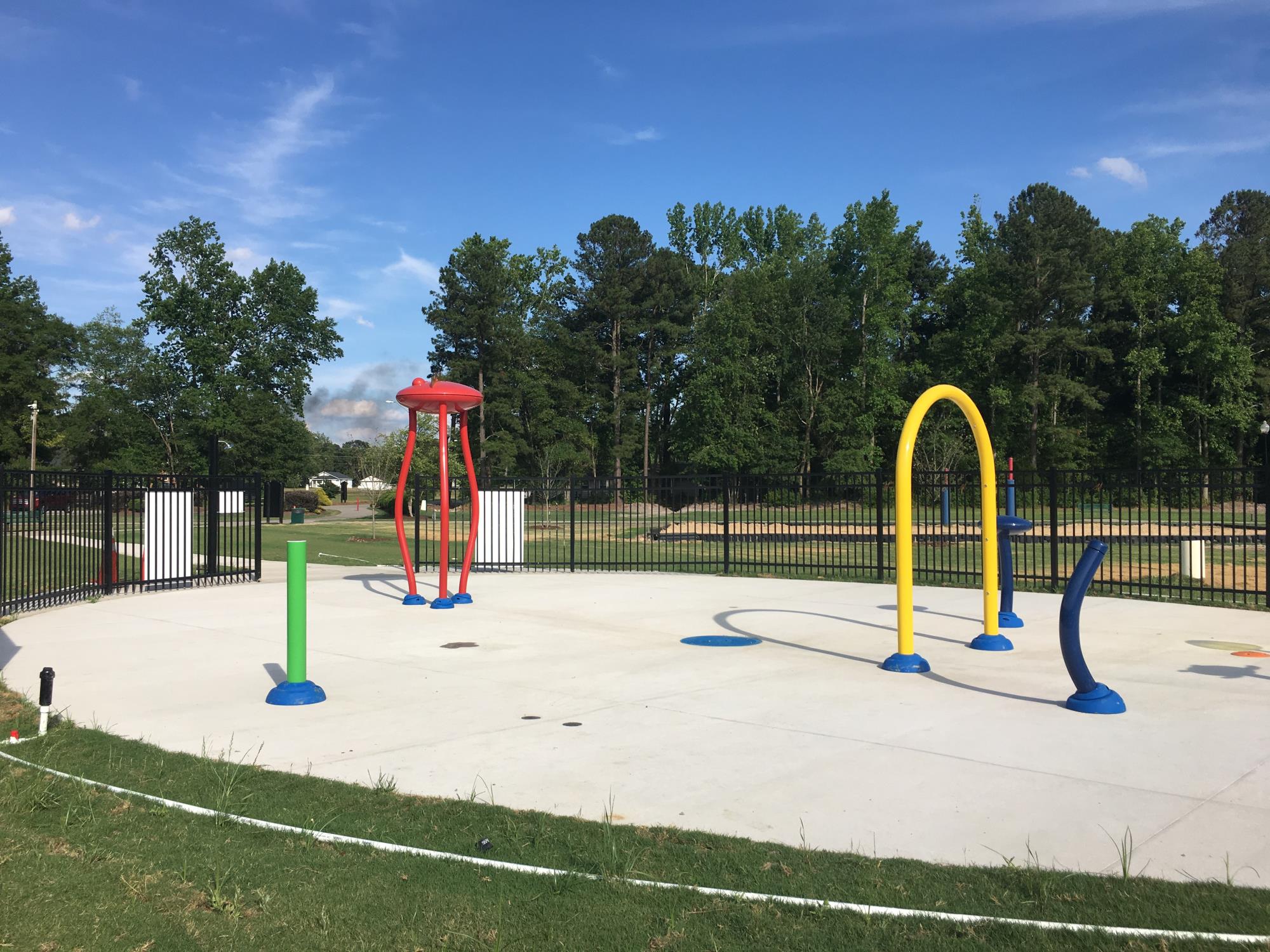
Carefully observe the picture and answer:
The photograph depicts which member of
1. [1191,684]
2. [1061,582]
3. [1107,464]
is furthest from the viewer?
[1107,464]

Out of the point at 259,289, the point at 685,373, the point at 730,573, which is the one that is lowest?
the point at 730,573

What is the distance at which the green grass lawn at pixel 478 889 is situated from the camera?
333 centimetres

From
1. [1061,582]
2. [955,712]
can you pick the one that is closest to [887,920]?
[955,712]

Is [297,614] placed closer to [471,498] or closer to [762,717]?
[762,717]

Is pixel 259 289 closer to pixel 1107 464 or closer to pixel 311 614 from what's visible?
pixel 1107 464

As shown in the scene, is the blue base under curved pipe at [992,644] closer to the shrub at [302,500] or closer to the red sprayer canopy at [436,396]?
the red sprayer canopy at [436,396]

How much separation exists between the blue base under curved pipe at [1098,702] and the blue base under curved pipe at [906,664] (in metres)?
1.54

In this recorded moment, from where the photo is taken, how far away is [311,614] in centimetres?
1210

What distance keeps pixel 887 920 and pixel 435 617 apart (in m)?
9.19

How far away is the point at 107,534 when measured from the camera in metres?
14.3

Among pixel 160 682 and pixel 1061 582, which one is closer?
pixel 160 682

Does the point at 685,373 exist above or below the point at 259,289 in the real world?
below

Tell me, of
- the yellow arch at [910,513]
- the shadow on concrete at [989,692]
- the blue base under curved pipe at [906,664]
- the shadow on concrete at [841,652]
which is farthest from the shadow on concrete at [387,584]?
the shadow on concrete at [989,692]

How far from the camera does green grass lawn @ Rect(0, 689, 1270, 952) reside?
333cm
